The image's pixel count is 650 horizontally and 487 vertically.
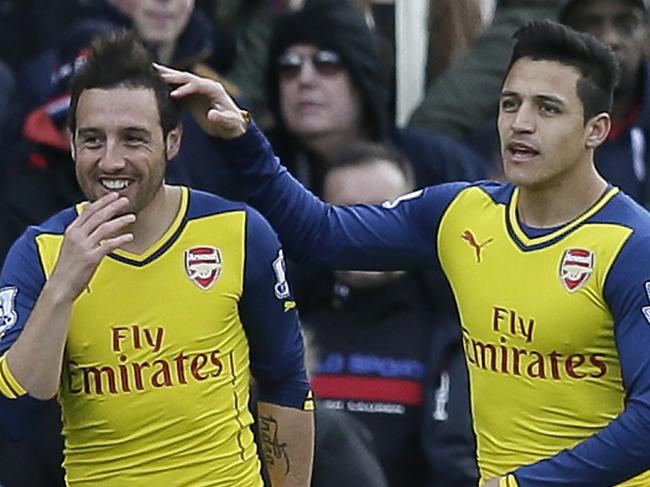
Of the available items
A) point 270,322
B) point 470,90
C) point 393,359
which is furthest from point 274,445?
point 470,90

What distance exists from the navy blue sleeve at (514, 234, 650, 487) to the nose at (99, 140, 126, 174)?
1.25m

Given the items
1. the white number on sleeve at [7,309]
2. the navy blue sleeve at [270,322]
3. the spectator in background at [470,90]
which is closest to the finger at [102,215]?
the white number on sleeve at [7,309]

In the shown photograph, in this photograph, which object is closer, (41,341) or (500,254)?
(41,341)

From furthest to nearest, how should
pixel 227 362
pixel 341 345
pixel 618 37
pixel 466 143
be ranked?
pixel 466 143
pixel 618 37
pixel 341 345
pixel 227 362

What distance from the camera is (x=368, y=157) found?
23.1 feet

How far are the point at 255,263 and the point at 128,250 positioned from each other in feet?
1.09

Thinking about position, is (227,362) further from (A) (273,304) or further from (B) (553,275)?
(B) (553,275)

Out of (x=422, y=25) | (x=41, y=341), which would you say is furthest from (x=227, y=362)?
(x=422, y=25)

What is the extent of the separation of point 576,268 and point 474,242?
34 cm

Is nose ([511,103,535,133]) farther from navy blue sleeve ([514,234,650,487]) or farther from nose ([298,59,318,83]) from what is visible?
nose ([298,59,318,83])

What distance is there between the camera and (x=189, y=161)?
690 centimetres

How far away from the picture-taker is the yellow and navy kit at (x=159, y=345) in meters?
4.87

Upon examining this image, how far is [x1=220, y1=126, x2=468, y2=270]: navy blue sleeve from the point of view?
5.30 meters

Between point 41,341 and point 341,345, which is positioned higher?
point 41,341
